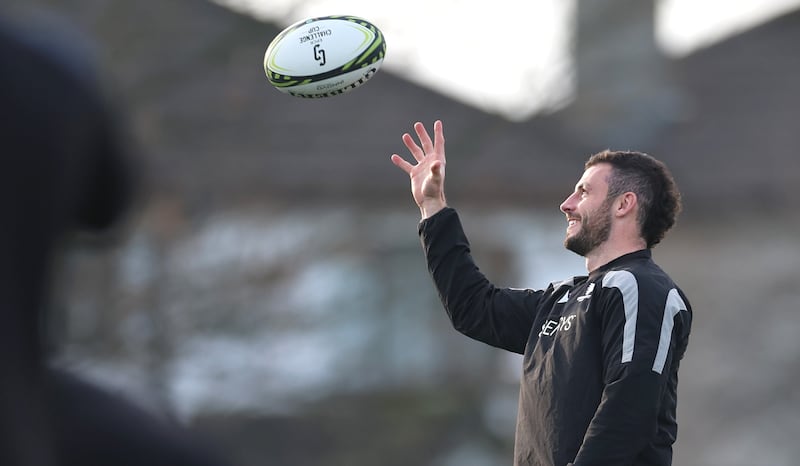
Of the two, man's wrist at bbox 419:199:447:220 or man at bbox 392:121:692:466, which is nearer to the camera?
man at bbox 392:121:692:466

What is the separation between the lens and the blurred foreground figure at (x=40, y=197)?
7.72 feet

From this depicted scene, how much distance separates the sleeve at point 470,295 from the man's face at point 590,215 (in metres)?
0.36

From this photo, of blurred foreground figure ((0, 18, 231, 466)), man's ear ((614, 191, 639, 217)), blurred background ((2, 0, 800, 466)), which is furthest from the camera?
blurred background ((2, 0, 800, 466))

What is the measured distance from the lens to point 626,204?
5.08 metres

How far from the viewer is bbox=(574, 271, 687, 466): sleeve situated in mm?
4594

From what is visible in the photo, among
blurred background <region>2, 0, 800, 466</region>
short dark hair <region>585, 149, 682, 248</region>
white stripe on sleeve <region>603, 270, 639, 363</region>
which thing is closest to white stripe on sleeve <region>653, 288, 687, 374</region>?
white stripe on sleeve <region>603, 270, 639, 363</region>

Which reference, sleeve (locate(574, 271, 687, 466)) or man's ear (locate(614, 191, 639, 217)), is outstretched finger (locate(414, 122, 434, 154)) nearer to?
man's ear (locate(614, 191, 639, 217))

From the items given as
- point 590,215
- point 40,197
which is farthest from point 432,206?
point 40,197

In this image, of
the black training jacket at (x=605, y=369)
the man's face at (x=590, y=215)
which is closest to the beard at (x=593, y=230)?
the man's face at (x=590, y=215)

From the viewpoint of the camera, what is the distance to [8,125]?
2338 mm

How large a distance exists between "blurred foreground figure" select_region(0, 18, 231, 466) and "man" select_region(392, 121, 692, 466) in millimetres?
2375

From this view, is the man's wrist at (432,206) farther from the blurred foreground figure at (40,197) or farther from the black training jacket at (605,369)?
the blurred foreground figure at (40,197)

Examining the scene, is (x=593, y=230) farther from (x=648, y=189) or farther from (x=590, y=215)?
(x=648, y=189)

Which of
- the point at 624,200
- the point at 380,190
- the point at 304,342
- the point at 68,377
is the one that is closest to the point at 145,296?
the point at 304,342
